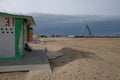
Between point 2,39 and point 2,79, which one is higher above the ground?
point 2,39

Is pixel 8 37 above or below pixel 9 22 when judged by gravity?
below

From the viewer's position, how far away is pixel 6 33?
14.5m

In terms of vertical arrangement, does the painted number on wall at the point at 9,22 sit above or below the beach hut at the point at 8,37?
above

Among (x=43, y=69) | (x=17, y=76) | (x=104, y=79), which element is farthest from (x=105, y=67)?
(x=17, y=76)

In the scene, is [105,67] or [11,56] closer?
[105,67]

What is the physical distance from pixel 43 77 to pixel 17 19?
17.5 feet

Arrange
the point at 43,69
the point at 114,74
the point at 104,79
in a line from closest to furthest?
the point at 104,79 < the point at 114,74 < the point at 43,69

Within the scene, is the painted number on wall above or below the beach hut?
above

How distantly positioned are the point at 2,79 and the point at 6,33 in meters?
4.21

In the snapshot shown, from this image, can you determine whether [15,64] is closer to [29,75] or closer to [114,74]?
[29,75]

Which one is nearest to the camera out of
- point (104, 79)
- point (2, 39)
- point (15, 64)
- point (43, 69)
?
point (104, 79)

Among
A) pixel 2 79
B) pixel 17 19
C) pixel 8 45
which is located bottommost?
pixel 2 79

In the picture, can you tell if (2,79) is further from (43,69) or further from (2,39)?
(2,39)

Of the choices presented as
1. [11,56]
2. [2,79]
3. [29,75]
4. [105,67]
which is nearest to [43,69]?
[29,75]
